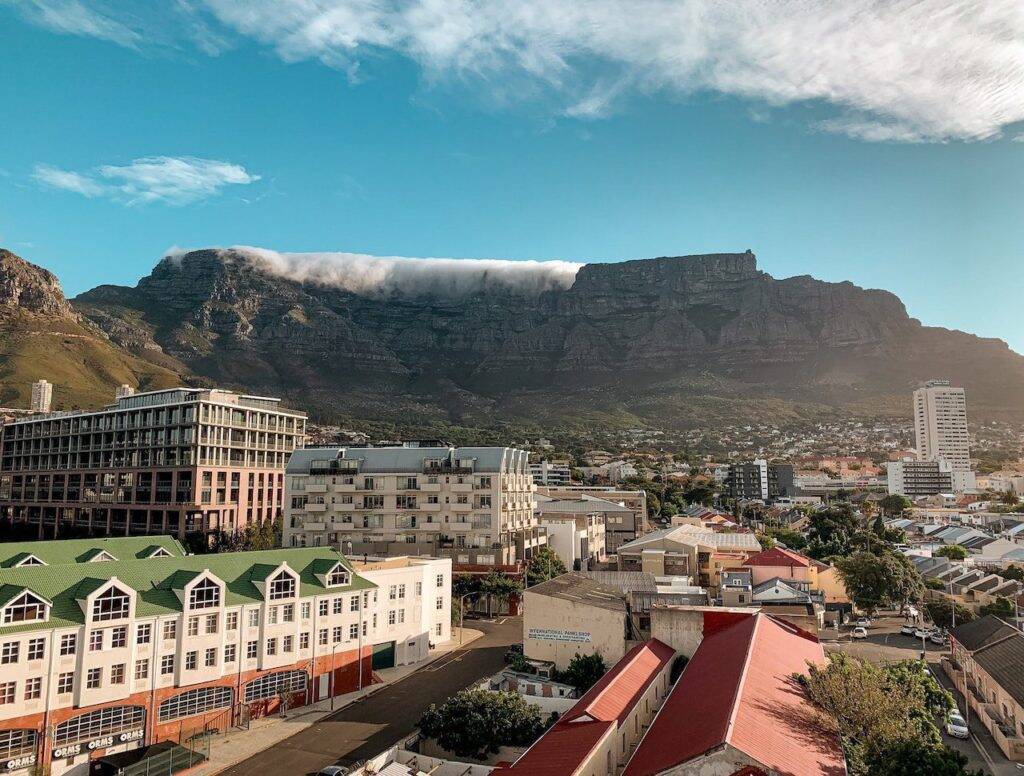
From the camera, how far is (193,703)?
4078 cm

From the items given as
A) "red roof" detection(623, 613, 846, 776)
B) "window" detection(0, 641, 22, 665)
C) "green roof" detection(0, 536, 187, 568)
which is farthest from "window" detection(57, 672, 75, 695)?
"red roof" detection(623, 613, 846, 776)

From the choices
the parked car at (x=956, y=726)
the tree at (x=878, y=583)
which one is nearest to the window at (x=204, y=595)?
the parked car at (x=956, y=726)

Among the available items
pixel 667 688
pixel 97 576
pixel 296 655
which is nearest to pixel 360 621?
pixel 296 655

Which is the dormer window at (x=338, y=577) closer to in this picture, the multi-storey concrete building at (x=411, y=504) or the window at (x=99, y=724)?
the window at (x=99, y=724)

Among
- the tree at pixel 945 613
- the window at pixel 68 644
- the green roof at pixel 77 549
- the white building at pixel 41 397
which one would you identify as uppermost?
the white building at pixel 41 397

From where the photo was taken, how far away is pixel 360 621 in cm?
5081

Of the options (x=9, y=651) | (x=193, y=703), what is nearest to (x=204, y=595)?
(x=193, y=703)

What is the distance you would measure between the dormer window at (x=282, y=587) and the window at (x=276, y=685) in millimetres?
4552

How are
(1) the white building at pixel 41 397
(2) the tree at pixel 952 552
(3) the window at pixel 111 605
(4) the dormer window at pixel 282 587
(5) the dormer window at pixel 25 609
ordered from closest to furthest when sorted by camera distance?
(5) the dormer window at pixel 25 609 → (3) the window at pixel 111 605 → (4) the dormer window at pixel 282 587 → (2) the tree at pixel 952 552 → (1) the white building at pixel 41 397

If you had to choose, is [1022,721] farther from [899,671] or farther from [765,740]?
[765,740]

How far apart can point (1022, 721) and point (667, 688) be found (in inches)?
697

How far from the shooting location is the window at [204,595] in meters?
41.3

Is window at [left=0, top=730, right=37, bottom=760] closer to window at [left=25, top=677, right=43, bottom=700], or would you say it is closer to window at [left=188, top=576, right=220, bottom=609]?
window at [left=25, top=677, right=43, bottom=700]

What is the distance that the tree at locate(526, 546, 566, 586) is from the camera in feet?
253
